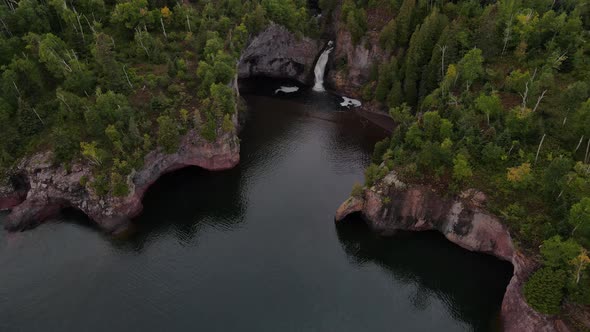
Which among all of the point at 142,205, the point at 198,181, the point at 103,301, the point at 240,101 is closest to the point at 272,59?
the point at 240,101

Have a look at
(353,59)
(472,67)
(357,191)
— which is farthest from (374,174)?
(353,59)

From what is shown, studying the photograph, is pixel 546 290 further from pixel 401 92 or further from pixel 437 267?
pixel 401 92

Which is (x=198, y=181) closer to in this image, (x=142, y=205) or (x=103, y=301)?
(x=142, y=205)

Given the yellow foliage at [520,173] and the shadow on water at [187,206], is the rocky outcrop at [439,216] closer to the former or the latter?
the yellow foliage at [520,173]

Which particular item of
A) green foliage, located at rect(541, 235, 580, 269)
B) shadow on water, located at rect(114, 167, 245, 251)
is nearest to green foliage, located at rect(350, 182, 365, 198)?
shadow on water, located at rect(114, 167, 245, 251)

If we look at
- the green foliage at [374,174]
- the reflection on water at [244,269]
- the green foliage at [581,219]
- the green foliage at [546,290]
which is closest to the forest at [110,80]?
the reflection on water at [244,269]

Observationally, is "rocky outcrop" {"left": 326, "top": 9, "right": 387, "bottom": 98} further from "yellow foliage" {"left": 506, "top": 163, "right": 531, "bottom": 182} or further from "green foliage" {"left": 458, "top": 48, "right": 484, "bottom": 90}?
"yellow foliage" {"left": 506, "top": 163, "right": 531, "bottom": 182}
